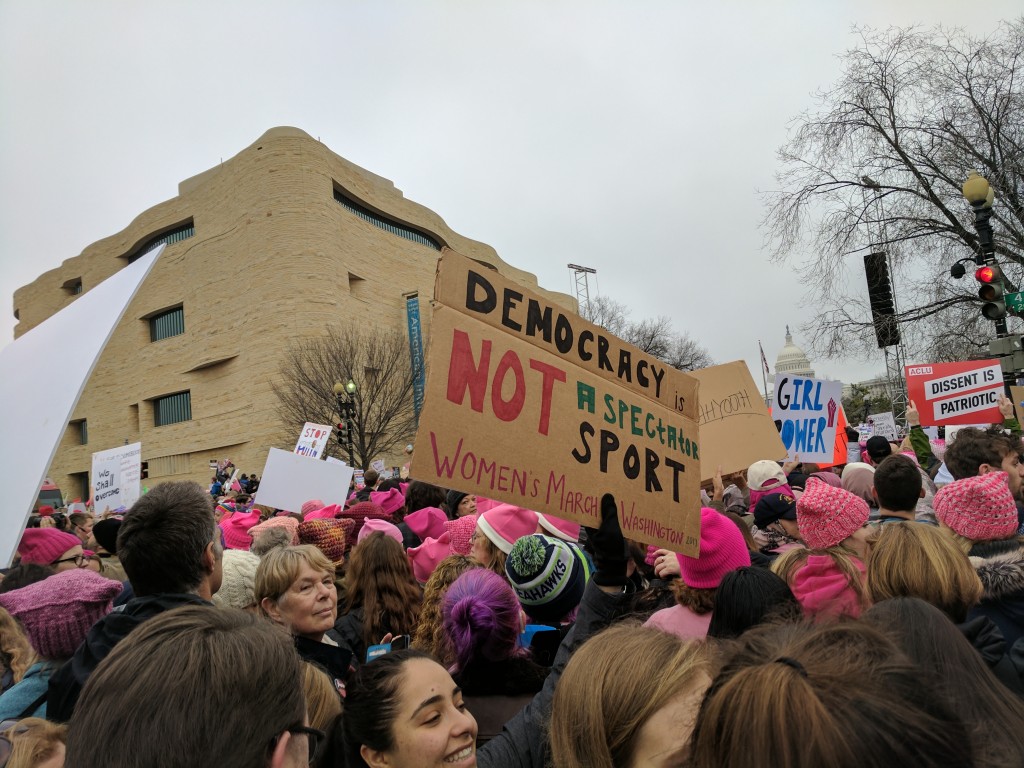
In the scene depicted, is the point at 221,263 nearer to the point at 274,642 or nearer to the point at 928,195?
the point at 928,195

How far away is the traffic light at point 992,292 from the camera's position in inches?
356

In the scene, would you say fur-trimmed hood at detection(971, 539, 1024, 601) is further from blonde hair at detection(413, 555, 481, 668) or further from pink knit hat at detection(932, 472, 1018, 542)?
blonde hair at detection(413, 555, 481, 668)

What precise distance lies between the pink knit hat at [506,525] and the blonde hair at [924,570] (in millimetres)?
1814

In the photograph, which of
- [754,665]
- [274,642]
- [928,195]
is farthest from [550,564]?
[928,195]

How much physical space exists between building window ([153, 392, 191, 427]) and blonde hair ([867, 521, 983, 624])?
Result: 143 ft

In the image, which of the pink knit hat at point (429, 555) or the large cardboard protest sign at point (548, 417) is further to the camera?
the pink knit hat at point (429, 555)

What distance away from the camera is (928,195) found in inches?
642

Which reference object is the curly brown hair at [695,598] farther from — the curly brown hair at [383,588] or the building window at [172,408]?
the building window at [172,408]

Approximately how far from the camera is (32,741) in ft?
5.93

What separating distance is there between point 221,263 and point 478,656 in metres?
41.6

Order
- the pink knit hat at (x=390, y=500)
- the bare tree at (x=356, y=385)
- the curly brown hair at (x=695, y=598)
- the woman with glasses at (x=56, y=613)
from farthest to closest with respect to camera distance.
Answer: the bare tree at (x=356, y=385) → the pink knit hat at (x=390, y=500) → the curly brown hair at (x=695, y=598) → the woman with glasses at (x=56, y=613)

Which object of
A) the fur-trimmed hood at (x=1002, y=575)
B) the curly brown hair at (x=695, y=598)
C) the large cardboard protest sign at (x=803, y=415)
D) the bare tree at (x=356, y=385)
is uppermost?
the bare tree at (x=356, y=385)

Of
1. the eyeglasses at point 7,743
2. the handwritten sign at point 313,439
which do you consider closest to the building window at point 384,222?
the handwritten sign at point 313,439

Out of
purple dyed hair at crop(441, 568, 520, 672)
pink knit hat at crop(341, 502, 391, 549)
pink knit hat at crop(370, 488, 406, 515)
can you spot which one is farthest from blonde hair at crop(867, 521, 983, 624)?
pink knit hat at crop(370, 488, 406, 515)
